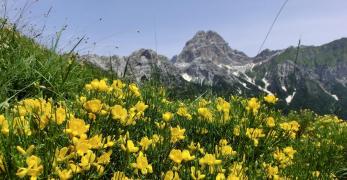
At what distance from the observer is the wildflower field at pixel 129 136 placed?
3127 mm

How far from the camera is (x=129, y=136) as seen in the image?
4.61 meters

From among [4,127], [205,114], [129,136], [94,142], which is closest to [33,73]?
[205,114]

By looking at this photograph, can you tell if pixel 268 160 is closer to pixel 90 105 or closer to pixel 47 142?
pixel 90 105

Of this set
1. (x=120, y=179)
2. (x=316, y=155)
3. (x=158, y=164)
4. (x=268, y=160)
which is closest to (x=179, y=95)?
(x=316, y=155)

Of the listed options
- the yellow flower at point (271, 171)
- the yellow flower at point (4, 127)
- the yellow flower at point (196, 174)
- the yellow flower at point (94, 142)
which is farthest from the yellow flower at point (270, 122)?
the yellow flower at point (4, 127)

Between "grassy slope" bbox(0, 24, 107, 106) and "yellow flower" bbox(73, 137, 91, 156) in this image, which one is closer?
"yellow flower" bbox(73, 137, 91, 156)

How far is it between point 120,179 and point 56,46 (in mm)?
5691

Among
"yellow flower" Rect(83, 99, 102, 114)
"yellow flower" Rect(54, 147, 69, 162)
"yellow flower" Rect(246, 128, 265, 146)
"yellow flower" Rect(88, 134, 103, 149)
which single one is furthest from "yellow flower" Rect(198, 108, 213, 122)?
"yellow flower" Rect(54, 147, 69, 162)

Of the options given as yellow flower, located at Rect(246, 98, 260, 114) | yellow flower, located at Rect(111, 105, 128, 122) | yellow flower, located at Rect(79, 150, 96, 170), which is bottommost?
yellow flower, located at Rect(79, 150, 96, 170)

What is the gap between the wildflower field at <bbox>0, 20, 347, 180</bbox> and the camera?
313 centimetres

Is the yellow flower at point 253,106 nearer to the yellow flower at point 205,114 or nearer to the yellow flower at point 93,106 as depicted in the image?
the yellow flower at point 205,114

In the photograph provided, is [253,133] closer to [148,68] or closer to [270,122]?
[270,122]

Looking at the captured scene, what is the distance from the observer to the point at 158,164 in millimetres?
4105

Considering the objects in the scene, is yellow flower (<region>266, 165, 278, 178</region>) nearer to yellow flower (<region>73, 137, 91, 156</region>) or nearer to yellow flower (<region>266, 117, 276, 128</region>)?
yellow flower (<region>266, 117, 276, 128</region>)
